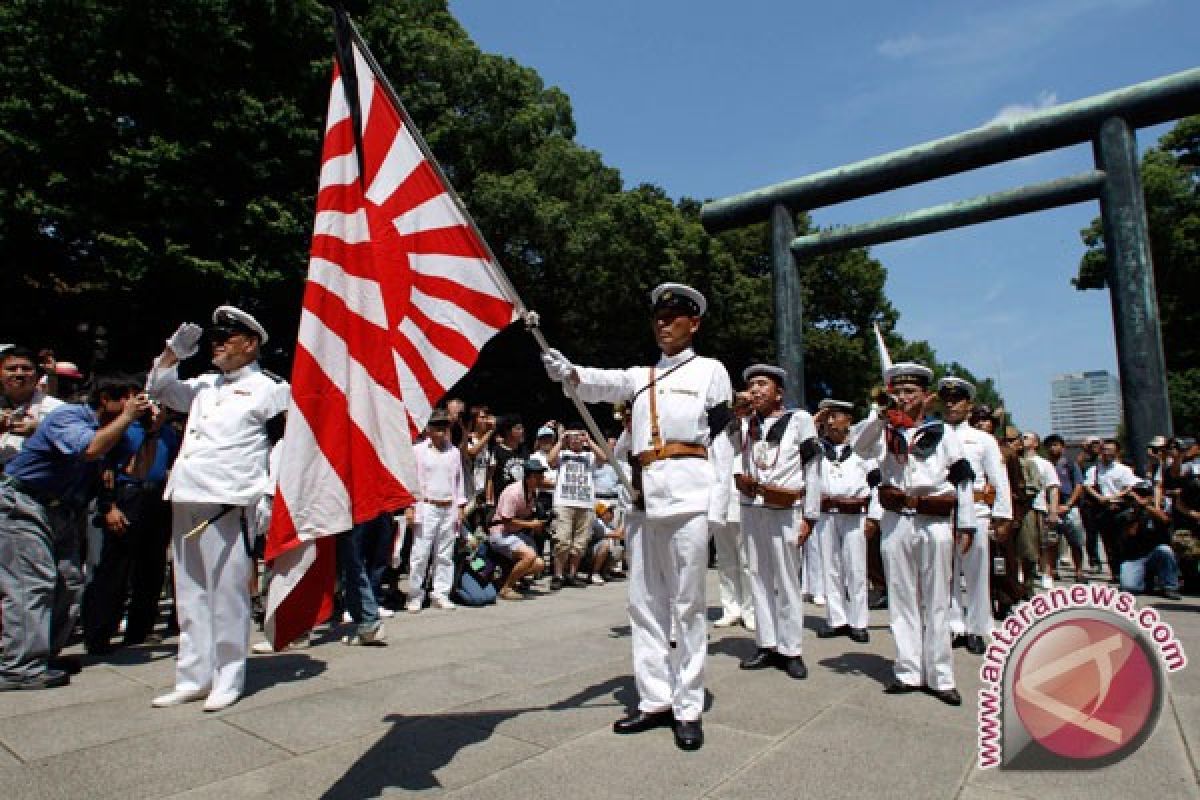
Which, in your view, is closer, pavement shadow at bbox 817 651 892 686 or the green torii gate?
pavement shadow at bbox 817 651 892 686

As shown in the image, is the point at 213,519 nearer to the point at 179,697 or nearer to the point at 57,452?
the point at 179,697

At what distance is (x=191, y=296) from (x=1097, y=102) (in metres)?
16.0

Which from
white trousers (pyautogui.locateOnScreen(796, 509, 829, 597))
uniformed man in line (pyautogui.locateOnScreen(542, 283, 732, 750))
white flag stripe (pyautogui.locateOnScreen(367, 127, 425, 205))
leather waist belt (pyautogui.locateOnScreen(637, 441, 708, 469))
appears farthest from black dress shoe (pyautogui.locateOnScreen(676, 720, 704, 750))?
white trousers (pyautogui.locateOnScreen(796, 509, 829, 597))

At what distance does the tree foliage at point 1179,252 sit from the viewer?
27.0 metres

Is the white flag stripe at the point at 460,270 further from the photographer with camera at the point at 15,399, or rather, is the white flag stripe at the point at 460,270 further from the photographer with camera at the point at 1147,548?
the photographer with camera at the point at 1147,548

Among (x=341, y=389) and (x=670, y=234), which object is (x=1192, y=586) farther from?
(x=670, y=234)

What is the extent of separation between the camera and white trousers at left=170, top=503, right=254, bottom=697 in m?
4.60

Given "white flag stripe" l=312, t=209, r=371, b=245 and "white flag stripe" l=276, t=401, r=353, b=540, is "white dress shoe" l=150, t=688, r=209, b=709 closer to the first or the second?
"white flag stripe" l=276, t=401, r=353, b=540

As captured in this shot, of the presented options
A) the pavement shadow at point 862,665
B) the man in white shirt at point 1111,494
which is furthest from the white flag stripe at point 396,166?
the man in white shirt at point 1111,494

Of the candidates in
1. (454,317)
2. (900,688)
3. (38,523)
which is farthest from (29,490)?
(900,688)

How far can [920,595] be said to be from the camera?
4.95m

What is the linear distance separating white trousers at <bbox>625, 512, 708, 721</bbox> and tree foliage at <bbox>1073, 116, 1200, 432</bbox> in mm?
28030

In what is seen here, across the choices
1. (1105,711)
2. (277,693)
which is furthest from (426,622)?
(1105,711)

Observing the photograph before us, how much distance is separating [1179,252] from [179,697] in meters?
33.5
